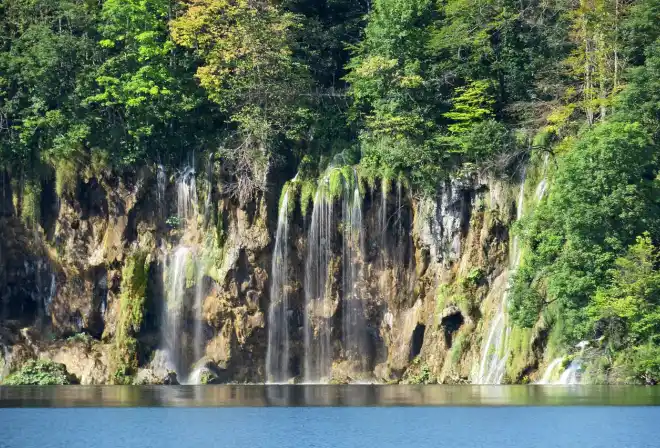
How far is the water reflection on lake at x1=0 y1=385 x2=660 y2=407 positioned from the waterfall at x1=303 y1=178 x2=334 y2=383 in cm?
368

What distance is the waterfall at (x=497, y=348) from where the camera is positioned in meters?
68.2

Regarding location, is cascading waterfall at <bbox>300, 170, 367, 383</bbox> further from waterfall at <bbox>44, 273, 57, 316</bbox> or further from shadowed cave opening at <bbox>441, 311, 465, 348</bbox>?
waterfall at <bbox>44, 273, 57, 316</bbox>

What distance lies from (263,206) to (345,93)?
8.11 m

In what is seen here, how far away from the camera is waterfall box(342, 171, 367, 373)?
7650 centimetres

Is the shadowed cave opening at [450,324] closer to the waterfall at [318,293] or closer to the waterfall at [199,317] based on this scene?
the waterfall at [318,293]

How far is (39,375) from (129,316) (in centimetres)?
522

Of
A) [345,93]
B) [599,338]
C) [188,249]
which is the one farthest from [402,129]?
[599,338]

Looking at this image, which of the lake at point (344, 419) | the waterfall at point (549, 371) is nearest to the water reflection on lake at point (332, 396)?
the lake at point (344, 419)

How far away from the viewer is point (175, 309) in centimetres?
7856

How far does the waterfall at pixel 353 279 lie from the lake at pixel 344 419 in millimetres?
10108

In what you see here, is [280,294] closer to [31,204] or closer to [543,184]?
[31,204]

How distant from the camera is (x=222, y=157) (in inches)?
3140

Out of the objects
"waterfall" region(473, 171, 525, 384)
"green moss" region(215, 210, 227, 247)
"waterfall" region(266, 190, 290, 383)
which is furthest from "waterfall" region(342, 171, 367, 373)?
"waterfall" region(473, 171, 525, 384)

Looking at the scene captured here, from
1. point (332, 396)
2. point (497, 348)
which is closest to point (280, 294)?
point (497, 348)
